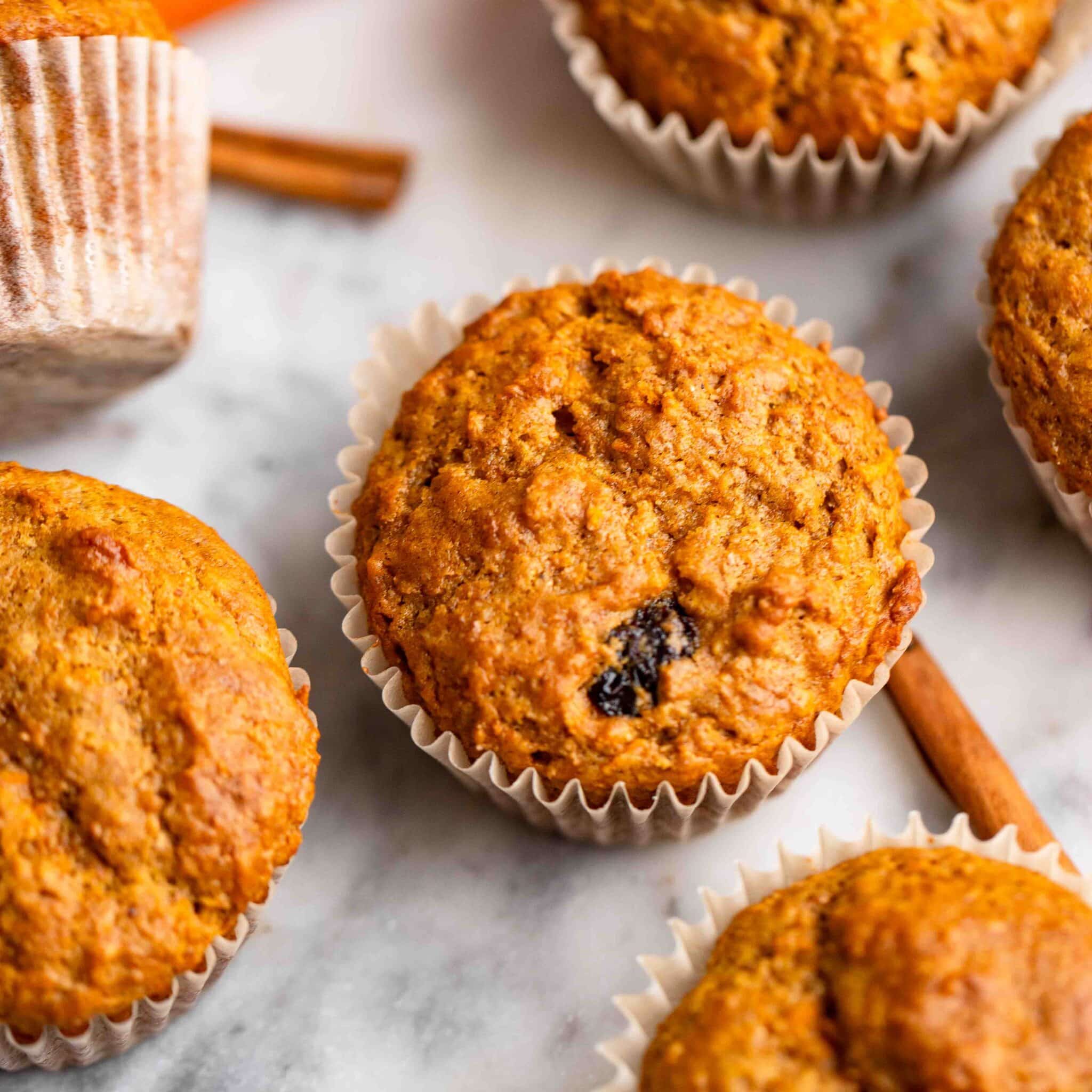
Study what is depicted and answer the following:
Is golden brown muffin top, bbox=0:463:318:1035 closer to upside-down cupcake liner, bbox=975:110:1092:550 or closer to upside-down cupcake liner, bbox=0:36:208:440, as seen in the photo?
upside-down cupcake liner, bbox=0:36:208:440

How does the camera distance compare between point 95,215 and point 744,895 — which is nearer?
point 744,895

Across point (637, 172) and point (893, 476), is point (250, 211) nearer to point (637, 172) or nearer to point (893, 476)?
point (637, 172)

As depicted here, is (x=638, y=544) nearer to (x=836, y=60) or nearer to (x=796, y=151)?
(x=796, y=151)

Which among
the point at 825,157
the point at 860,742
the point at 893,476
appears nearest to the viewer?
the point at 893,476

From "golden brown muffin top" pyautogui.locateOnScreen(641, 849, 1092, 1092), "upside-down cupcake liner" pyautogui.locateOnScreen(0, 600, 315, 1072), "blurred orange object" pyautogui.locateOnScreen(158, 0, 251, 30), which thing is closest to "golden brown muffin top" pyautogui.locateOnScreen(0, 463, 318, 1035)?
"upside-down cupcake liner" pyautogui.locateOnScreen(0, 600, 315, 1072)

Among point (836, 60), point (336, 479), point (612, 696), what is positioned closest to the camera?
point (612, 696)

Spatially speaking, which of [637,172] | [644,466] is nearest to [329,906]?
[644,466]

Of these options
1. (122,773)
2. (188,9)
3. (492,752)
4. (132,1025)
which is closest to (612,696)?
(492,752)
